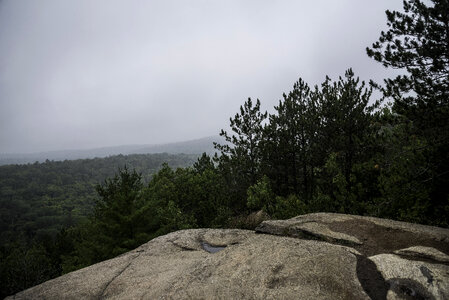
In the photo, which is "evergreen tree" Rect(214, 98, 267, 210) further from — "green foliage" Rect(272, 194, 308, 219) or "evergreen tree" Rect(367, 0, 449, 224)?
"evergreen tree" Rect(367, 0, 449, 224)

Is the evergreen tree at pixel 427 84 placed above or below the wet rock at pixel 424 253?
above

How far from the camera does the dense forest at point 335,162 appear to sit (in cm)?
792

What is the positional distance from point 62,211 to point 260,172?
427 ft

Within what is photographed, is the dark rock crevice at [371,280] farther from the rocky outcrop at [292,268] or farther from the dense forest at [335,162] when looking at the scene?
the dense forest at [335,162]

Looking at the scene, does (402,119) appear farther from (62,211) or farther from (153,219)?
(62,211)

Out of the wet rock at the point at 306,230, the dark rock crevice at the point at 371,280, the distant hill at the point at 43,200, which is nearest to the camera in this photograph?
the dark rock crevice at the point at 371,280

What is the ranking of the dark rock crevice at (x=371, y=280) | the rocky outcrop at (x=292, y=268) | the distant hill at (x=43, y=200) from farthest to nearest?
the distant hill at (x=43, y=200) < the rocky outcrop at (x=292, y=268) < the dark rock crevice at (x=371, y=280)

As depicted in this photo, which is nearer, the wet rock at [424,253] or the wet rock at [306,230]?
the wet rock at [424,253]

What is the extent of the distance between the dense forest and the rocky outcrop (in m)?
3.54

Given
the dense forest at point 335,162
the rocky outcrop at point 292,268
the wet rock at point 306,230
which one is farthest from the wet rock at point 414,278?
the dense forest at point 335,162

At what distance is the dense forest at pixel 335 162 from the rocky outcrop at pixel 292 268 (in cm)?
354

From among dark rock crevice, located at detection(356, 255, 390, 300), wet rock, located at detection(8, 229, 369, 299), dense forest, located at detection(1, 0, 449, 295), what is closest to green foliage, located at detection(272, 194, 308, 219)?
dense forest, located at detection(1, 0, 449, 295)

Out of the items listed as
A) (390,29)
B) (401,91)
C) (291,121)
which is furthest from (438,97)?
(291,121)

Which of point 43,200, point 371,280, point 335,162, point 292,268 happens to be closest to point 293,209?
point 335,162
